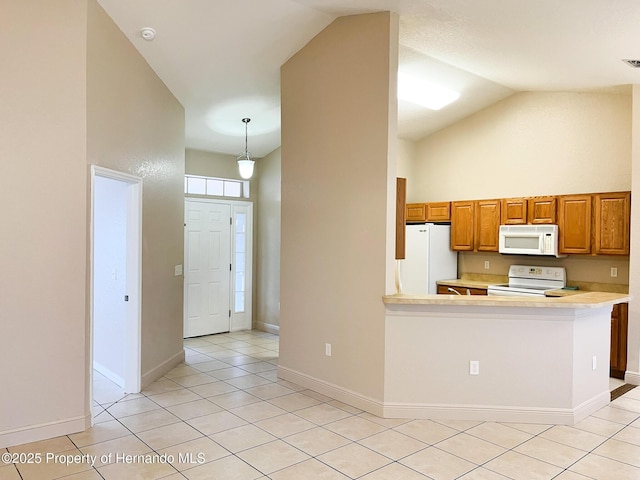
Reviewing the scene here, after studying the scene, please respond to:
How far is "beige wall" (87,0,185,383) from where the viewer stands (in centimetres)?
371

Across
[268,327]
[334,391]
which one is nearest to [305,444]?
[334,391]

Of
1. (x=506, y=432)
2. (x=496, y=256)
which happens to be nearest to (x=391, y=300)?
(x=506, y=432)

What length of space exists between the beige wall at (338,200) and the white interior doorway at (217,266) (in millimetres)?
2441

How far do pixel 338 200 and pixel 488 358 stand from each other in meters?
1.86

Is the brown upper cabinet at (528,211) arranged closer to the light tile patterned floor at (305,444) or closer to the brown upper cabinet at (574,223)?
the brown upper cabinet at (574,223)

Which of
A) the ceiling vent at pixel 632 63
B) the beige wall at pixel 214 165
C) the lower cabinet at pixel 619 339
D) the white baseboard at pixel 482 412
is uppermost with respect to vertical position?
the ceiling vent at pixel 632 63

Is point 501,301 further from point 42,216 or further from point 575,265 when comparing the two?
point 42,216

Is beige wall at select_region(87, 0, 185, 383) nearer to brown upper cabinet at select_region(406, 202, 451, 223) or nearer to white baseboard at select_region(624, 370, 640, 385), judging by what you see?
brown upper cabinet at select_region(406, 202, 451, 223)

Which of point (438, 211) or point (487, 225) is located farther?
point (438, 211)

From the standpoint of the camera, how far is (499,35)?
4035mm

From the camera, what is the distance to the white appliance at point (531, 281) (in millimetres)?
5668

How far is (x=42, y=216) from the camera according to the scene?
3381mm

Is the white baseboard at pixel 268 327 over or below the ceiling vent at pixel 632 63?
below

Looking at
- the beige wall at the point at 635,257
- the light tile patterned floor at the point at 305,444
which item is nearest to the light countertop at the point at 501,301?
the light tile patterned floor at the point at 305,444
